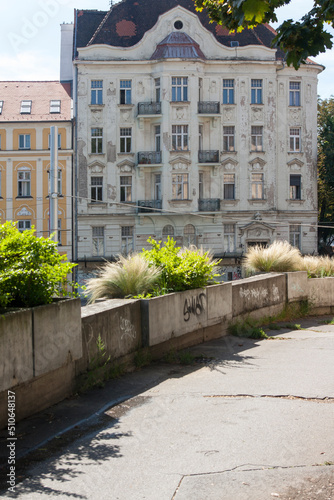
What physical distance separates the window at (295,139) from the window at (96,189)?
13655 millimetres

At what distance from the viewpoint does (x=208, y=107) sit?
40625 millimetres

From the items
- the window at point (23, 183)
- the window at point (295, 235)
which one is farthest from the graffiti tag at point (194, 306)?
the window at point (23, 183)

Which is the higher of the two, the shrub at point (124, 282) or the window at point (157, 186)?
the window at point (157, 186)

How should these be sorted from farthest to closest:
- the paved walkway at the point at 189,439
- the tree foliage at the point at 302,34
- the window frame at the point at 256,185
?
1. the window frame at the point at 256,185
2. the tree foliage at the point at 302,34
3. the paved walkway at the point at 189,439

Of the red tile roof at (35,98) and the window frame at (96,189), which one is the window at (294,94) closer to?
the window frame at (96,189)

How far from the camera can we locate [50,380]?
6.41 meters

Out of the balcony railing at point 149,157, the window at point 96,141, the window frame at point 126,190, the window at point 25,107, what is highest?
the window at point 25,107

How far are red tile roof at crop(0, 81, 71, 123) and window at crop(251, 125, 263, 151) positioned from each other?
13030mm

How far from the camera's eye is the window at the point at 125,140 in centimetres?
4138

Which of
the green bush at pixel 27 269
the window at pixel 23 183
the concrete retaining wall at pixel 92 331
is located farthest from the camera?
the window at pixel 23 183

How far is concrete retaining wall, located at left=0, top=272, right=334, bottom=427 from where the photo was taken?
5.75 meters

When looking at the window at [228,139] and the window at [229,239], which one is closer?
the window at [229,239]

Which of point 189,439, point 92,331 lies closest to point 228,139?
point 92,331

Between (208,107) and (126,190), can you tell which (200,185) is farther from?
(208,107)
